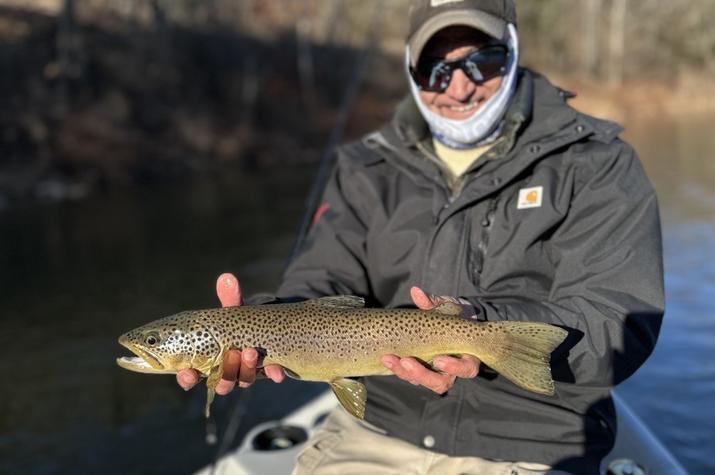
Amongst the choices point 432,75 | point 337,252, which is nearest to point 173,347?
point 337,252

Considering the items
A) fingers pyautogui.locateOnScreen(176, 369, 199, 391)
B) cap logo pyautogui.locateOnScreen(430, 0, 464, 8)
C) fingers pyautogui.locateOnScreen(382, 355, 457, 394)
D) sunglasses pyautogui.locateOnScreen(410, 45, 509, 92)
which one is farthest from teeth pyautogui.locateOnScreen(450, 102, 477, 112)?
fingers pyautogui.locateOnScreen(176, 369, 199, 391)

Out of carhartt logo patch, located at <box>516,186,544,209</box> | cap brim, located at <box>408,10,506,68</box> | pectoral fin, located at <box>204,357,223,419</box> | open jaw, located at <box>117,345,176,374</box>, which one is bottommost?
pectoral fin, located at <box>204,357,223,419</box>

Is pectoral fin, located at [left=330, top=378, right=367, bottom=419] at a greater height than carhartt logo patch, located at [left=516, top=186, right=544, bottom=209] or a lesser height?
lesser

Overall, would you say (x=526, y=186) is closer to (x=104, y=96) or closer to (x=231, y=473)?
(x=231, y=473)

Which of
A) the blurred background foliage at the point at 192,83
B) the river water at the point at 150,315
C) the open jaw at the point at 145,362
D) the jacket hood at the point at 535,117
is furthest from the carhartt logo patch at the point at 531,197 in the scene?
the blurred background foliage at the point at 192,83

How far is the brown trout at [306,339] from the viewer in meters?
2.74

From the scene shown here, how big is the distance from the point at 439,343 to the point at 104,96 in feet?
77.1

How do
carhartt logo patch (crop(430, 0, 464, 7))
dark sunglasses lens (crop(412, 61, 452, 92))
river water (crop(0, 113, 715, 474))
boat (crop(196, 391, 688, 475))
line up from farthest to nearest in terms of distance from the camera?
river water (crop(0, 113, 715, 474)) → boat (crop(196, 391, 688, 475)) → dark sunglasses lens (crop(412, 61, 452, 92)) → carhartt logo patch (crop(430, 0, 464, 7))

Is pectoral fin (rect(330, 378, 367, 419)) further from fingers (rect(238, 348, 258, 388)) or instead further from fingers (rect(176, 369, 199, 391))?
fingers (rect(176, 369, 199, 391))

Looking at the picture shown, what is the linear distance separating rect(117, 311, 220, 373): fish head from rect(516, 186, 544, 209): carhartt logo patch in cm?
140

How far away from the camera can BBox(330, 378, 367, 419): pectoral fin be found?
284cm

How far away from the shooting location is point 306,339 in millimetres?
2828

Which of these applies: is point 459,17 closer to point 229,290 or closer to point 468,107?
point 468,107

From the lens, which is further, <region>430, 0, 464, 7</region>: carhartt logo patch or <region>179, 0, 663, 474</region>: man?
<region>430, 0, 464, 7</region>: carhartt logo patch
